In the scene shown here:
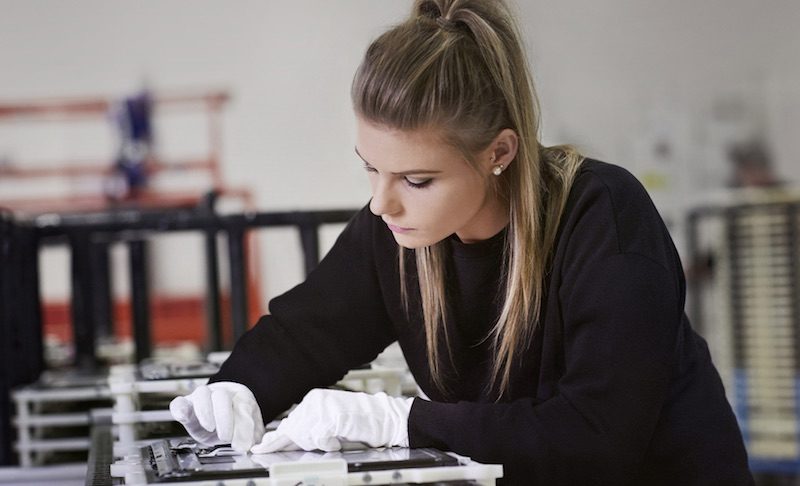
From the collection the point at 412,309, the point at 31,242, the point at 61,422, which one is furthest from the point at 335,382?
the point at 31,242

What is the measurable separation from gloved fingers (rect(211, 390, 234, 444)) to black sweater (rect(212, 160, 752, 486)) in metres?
0.15

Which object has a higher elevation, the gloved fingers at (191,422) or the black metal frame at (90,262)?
the black metal frame at (90,262)

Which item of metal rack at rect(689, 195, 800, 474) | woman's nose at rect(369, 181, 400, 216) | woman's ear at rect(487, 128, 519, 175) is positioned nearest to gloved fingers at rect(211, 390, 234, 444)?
woman's nose at rect(369, 181, 400, 216)

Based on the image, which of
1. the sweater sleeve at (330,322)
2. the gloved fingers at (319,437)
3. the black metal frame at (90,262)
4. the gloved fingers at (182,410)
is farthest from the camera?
the black metal frame at (90,262)

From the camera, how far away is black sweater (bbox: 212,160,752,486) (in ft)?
3.25

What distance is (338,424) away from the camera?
0.95 metres

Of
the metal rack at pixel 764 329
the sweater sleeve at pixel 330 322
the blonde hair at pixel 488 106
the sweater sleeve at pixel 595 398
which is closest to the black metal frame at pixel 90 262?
the sweater sleeve at pixel 330 322

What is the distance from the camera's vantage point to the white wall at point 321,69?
16.0 feet

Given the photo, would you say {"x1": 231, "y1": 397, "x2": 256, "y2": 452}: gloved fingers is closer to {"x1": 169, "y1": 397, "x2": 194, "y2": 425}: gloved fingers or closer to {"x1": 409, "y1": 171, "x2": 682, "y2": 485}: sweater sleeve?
{"x1": 169, "y1": 397, "x2": 194, "y2": 425}: gloved fingers

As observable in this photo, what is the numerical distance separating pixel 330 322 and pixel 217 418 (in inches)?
11.7

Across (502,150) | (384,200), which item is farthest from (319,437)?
(502,150)

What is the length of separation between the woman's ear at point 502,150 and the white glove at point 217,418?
375 millimetres

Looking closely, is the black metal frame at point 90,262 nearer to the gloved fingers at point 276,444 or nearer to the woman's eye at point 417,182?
the woman's eye at point 417,182

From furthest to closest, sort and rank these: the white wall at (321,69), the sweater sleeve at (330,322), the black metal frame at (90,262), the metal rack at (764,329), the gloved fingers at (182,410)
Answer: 1. the white wall at (321,69)
2. the metal rack at (764,329)
3. the black metal frame at (90,262)
4. the sweater sleeve at (330,322)
5. the gloved fingers at (182,410)
